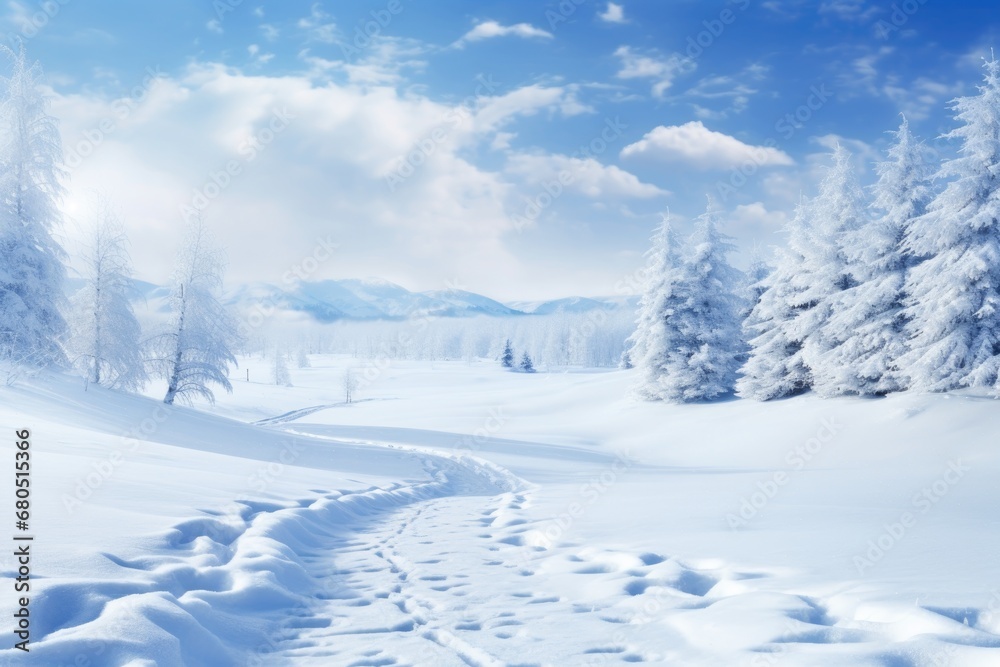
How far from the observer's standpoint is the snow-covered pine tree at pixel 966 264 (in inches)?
701

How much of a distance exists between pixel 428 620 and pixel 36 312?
23.0 metres

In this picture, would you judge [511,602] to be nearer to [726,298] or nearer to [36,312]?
[36,312]

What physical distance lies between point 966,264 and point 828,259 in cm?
761

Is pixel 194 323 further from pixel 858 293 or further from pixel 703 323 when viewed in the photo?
pixel 858 293

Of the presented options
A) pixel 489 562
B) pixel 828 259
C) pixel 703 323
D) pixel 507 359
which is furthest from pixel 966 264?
pixel 507 359

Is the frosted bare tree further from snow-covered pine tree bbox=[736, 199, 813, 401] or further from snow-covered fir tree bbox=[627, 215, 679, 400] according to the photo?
snow-covered pine tree bbox=[736, 199, 813, 401]

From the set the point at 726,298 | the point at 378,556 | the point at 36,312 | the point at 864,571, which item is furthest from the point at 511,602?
the point at 726,298

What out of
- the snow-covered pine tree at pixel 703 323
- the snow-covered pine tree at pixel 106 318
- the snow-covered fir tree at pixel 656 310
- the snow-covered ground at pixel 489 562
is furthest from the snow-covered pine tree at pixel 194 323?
the snow-covered pine tree at pixel 703 323

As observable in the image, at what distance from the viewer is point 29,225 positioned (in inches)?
849

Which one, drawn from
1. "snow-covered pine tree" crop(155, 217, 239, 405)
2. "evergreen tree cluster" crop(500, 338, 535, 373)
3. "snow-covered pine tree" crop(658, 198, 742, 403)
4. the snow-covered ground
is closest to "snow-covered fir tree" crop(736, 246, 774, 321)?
"snow-covered pine tree" crop(658, 198, 742, 403)

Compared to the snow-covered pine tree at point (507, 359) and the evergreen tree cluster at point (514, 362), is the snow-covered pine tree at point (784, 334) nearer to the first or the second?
the evergreen tree cluster at point (514, 362)

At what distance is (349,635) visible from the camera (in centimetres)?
473

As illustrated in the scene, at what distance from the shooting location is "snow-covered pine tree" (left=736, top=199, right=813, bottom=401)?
2619cm

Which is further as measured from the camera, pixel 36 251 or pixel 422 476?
pixel 36 251
